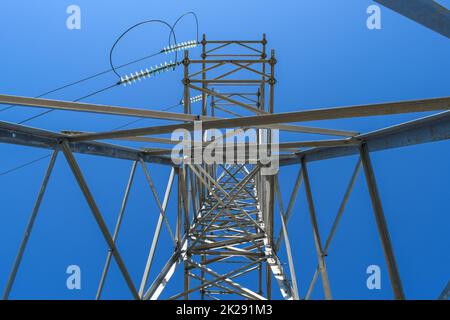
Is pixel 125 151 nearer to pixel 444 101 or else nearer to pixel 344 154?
pixel 344 154

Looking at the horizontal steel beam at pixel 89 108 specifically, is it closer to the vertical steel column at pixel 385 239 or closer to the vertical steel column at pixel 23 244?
the vertical steel column at pixel 23 244

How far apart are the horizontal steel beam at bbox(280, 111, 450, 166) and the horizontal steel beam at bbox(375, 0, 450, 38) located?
2.50 metres

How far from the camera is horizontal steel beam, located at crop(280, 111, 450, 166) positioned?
555 cm

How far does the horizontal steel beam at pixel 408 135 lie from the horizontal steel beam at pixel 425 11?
2.50 m

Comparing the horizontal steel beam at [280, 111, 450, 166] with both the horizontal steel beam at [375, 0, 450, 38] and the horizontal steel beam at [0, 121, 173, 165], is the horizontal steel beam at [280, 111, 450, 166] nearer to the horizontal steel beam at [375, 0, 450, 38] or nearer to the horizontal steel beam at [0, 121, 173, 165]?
the horizontal steel beam at [375, 0, 450, 38]

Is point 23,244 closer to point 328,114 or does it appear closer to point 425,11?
point 328,114

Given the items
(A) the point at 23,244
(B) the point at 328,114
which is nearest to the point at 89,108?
(A) the point at 23,244

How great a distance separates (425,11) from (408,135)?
11.4 feet

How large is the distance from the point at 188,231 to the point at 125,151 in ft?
17.0

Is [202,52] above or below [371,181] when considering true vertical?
above

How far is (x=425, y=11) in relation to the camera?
129 inches

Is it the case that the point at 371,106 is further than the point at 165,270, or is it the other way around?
the point at 165,270
